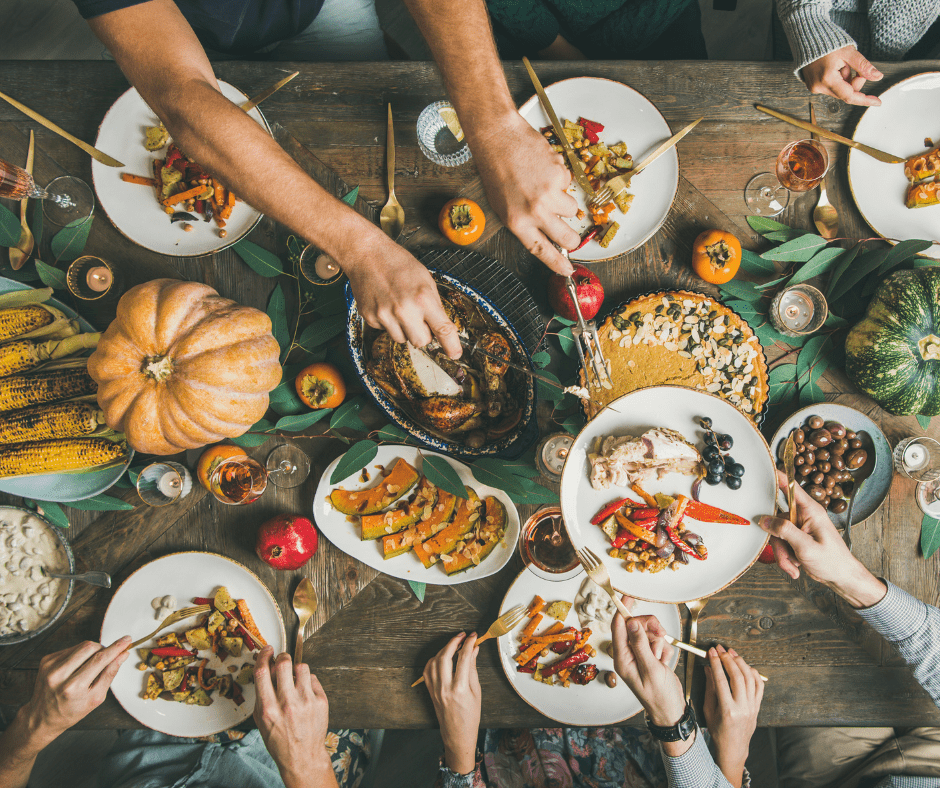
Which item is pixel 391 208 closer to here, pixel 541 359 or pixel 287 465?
pixel 541 359

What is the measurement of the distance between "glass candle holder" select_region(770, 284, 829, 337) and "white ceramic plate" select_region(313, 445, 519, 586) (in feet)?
3.04

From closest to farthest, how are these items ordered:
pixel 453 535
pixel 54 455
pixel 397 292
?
pixel 397 292 < pixel 54 455 < pixel 453 535

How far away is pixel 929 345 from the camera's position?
1382mm

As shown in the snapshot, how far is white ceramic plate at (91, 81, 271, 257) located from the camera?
1.52 m

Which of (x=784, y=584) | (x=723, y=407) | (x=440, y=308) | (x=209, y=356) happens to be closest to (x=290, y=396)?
(x=209, y=356)

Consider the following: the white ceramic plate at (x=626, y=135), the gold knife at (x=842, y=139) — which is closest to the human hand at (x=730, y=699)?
the white ceramic plate at (x=626, y=135)

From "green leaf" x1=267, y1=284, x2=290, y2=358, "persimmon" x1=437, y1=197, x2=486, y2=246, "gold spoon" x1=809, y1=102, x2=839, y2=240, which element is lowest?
"gold spoon" x1=809, y1=102, x2=839, y2=240

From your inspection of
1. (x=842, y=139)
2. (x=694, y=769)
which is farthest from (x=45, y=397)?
(x=842, y=139)

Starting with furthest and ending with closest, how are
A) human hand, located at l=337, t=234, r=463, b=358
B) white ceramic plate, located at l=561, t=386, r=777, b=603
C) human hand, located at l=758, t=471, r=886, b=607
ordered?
1. human hand, located at l=758, t=471, r=886, b=607
2. white ceramic plate, located at l=561, t=386, r=777, b=603
3. human hand, located at l=337, t=234, r=463, b=358

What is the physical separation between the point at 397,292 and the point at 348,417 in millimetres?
485

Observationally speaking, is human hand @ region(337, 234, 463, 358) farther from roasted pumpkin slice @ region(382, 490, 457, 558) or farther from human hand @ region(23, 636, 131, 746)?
human hand @ region(23, 636, 131, 746)

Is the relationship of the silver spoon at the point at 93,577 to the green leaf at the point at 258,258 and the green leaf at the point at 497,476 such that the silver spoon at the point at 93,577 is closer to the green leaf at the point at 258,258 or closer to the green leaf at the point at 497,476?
the green leaf at the point at 258,258

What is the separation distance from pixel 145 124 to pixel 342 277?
0.70 metres

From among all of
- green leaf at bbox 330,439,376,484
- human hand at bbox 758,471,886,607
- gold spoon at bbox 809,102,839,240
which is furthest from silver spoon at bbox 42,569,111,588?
gold spoon at bbox 809,102,839,240
